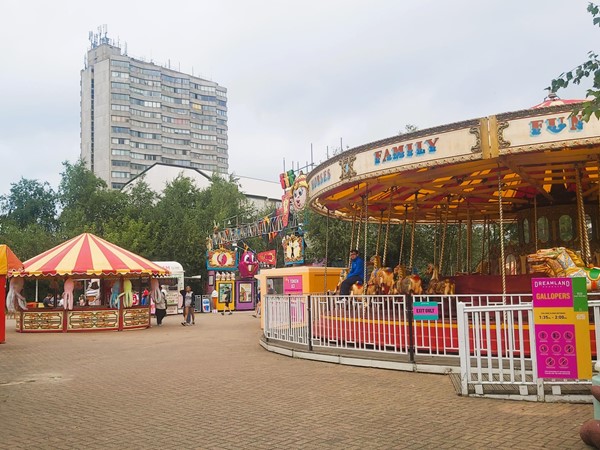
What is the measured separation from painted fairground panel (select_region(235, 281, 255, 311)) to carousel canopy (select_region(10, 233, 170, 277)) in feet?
39.9

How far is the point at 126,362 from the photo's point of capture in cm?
1106

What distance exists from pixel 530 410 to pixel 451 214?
44.1ft

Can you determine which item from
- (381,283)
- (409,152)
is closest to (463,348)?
(409,152)

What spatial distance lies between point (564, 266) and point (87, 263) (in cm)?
1678

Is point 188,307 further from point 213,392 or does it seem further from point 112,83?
point 112,83

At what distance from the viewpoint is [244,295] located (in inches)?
1361

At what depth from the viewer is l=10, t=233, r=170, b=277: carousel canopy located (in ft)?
65.4

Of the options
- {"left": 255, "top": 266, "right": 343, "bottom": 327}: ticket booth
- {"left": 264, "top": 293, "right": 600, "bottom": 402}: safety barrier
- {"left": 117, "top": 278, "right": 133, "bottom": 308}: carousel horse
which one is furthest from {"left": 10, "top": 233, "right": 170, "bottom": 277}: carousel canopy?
{"left": 264, "top": 293, "right": 600, "bottom": 402}: safety barrier

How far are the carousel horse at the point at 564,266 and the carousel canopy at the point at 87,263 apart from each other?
49.6ft

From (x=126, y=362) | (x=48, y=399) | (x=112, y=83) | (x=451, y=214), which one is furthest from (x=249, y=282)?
(x=112, y=83)

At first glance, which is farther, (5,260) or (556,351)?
(5,260)

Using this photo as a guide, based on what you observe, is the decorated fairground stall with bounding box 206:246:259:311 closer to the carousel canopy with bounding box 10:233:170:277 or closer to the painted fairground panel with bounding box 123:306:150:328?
the carousel canopy with bounding box 10:233:170:277

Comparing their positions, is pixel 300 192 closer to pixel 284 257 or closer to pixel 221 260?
pixel 284 257

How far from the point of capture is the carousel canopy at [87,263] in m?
19.9
